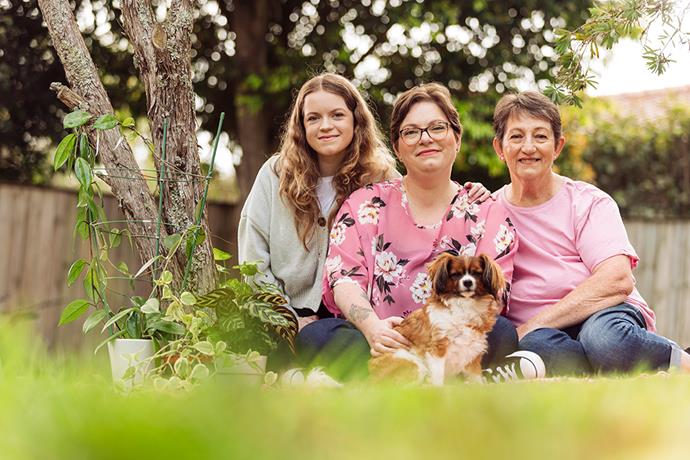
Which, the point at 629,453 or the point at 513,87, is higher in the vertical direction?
the point at 513,87

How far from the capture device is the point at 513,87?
27.1ft

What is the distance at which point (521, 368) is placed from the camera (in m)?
2.94

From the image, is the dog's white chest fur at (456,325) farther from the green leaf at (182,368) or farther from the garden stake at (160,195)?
the garden stake at (160,195)

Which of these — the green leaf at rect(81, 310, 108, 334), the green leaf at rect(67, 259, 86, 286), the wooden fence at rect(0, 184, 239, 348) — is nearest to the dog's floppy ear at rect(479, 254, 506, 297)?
Answer: the green leaf at rect(81, 310, 108, 334)

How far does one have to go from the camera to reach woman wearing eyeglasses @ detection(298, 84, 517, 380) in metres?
3.16

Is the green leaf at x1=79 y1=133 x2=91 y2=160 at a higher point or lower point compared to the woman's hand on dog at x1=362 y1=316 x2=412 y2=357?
higher

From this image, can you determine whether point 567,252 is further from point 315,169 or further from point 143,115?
point 143,115

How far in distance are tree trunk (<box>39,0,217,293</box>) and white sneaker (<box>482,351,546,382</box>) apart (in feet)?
4.16

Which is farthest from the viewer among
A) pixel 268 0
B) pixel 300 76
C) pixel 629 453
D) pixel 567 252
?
pixel 268 0

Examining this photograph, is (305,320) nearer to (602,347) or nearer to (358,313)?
(358,313)

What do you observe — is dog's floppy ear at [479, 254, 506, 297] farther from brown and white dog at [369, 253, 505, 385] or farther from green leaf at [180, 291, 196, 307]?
green leaf at [180, 291, 196, 307]

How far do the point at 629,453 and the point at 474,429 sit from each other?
9 cm

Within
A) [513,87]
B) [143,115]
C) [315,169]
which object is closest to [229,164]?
[143,115]

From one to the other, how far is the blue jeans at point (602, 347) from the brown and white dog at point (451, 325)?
545mm
